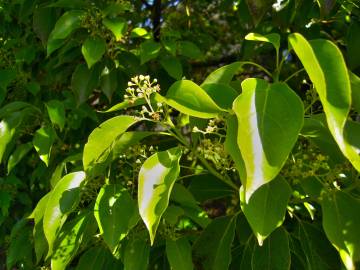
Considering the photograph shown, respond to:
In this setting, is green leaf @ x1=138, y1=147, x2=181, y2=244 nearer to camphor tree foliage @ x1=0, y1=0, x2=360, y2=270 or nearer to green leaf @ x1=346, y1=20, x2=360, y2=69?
camphor tree foliage @ x1=0, y1=0, x2=360, y2=270

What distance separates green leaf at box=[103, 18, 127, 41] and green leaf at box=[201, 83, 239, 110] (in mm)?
704

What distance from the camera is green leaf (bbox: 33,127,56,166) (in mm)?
1794

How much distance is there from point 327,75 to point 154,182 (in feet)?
1.20

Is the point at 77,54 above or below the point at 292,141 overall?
below

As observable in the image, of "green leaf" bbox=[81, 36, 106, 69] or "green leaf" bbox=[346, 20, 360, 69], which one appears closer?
"green leaf" bbox=[81, 36, 106, 69]

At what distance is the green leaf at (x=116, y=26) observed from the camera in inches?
69.7

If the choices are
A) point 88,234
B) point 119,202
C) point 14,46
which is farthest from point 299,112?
point 14,46

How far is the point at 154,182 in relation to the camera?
1.07m

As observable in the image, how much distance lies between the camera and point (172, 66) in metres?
1.96

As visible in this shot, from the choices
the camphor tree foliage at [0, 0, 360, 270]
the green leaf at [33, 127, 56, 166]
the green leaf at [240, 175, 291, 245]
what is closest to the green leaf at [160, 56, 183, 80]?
the camphor tree foliage at [0, 0, 360, 270]

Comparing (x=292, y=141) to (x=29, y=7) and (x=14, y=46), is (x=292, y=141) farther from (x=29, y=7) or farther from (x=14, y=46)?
(x=14, y=46)

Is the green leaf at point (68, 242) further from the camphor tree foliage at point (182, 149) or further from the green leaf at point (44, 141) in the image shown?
the green leaf at point (44, 141)

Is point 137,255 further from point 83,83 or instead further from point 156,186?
point 83,83

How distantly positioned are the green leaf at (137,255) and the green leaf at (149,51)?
691mm
